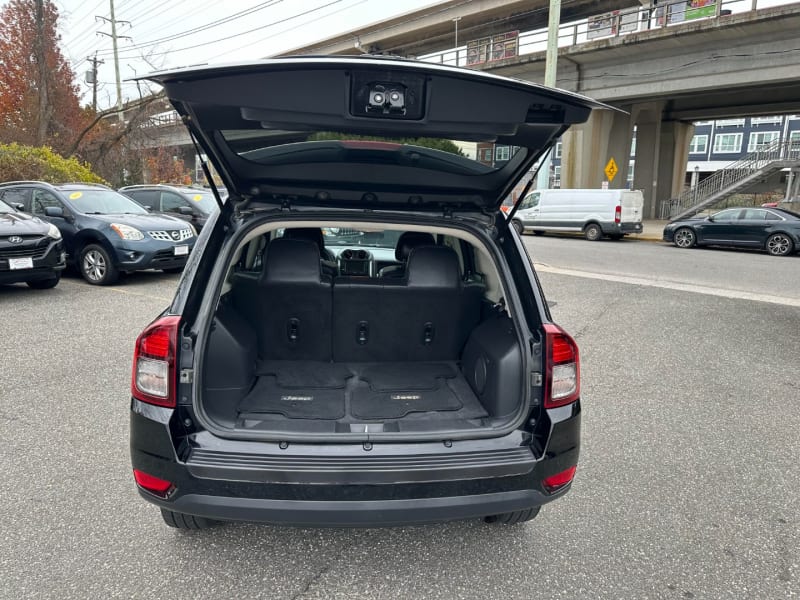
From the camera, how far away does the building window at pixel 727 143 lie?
5172 cm

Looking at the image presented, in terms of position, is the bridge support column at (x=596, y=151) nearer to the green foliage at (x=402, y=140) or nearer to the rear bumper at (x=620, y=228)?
the rear bumper at (x=620, y=228)

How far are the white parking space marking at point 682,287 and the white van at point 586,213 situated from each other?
6.73 m

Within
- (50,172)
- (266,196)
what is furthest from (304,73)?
(50,172)

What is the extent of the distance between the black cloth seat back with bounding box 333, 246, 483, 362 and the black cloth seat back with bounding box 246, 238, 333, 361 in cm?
9

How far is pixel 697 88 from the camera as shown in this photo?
778 inches

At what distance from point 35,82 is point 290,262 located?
24.7 meters

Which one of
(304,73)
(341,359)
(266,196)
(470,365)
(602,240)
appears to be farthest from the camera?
(602,240)

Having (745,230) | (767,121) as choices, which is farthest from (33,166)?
(767,121)

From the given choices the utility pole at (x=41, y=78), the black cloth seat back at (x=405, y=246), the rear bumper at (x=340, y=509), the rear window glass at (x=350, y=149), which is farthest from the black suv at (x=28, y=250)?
the utility pole at (x=41, y=78)

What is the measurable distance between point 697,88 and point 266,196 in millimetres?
21984

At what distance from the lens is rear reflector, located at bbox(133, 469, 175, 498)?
6.43ft

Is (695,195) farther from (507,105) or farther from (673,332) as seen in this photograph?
(507,105)

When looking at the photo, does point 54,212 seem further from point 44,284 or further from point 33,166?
point 33,166

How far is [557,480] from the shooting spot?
2119 millimetres
